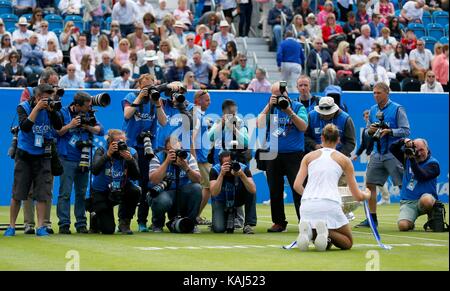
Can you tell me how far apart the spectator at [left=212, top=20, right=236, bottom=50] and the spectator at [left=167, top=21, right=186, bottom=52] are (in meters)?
0.83

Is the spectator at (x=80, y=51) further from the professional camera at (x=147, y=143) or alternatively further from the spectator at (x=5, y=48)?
the professional camera at (x=147, y=143)

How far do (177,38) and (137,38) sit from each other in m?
1.18

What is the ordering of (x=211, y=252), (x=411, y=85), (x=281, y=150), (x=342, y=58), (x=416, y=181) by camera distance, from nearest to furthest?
(x=211, y=252), (x=281, y=150), (x=416, y=181), (x=411, y=85), (x=342, y=58)

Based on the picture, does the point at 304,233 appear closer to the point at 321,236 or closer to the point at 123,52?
the point at 321,236

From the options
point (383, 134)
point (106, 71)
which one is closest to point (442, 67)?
point (106, 71)

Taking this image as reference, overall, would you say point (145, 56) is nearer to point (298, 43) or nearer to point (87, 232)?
point (298, 43)

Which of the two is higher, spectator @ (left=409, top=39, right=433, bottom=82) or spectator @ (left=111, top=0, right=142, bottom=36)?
spectator @ (left=111, top=0, right=142, bottom=36)

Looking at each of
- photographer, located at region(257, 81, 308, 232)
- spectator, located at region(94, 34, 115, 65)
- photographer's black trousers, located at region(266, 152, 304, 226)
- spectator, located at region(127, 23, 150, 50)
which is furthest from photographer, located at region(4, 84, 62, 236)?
spectator, located at region(127, 23, 150, 50)

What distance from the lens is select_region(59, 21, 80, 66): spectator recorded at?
23.9m

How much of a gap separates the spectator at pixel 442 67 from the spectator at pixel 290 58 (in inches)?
153

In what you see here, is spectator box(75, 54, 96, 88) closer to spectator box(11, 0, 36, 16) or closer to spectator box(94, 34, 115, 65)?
spectator box(94, 34, 115, 65)

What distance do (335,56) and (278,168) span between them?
1103cm

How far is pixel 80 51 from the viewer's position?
23.4m

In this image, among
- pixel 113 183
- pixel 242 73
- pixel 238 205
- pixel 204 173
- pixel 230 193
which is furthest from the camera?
pixel 242 73
